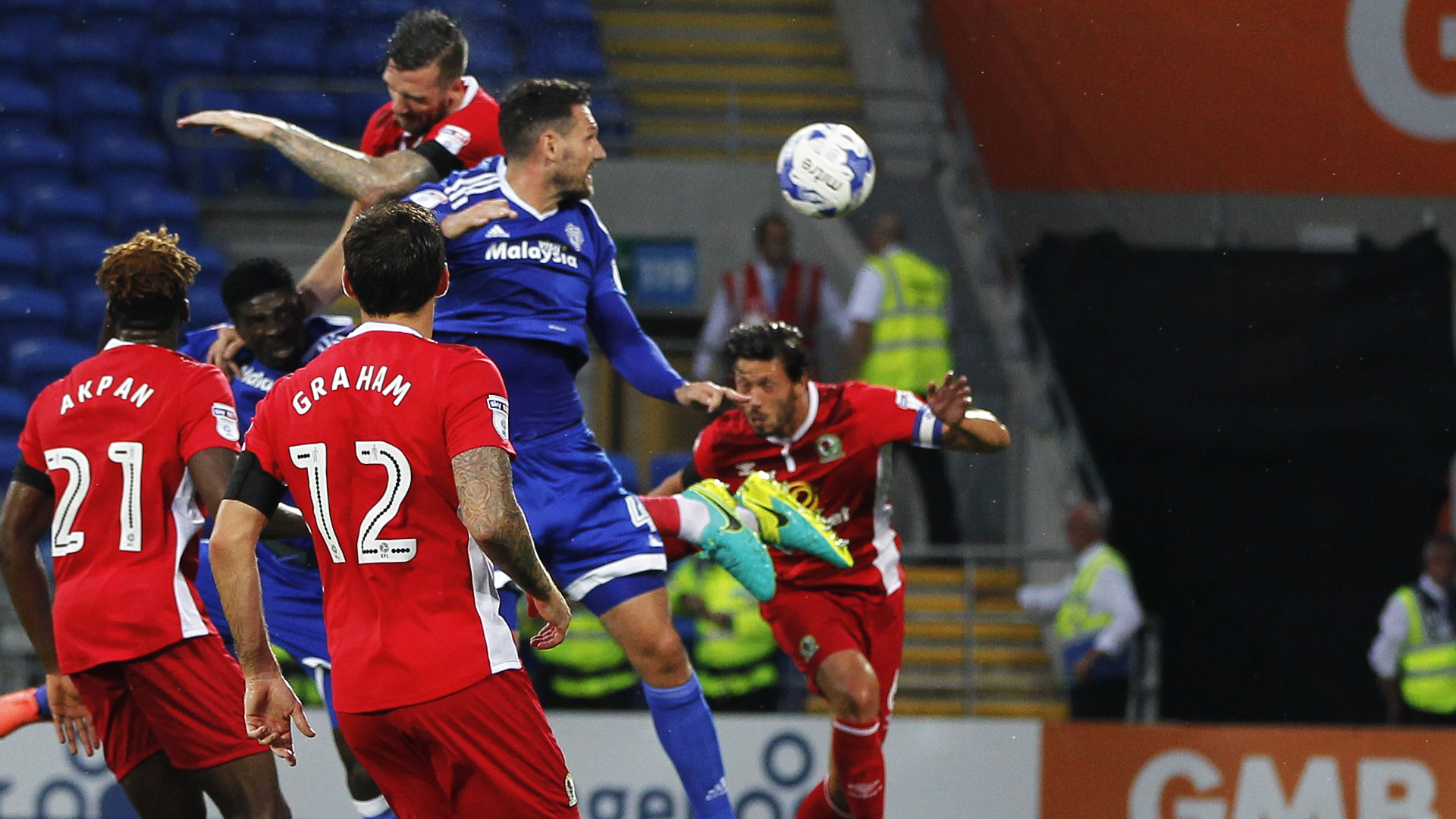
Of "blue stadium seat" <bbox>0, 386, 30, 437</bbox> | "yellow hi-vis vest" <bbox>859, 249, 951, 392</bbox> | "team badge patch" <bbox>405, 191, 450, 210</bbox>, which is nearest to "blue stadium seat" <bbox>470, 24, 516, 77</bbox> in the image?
"yellow hi-vis vest" <bbox>859, 249, 951, 392</bbox>

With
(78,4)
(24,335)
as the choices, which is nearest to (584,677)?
(24,335)

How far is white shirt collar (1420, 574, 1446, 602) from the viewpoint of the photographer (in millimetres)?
10094

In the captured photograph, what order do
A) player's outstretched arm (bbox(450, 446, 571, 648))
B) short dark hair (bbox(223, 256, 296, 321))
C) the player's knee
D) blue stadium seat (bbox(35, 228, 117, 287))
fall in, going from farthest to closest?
blue stadium seat (bbox(35, 228, 117, 287)) < the player's knee < short dark hair (bbox(223, 256, 296, 321)) < player's outstretched arm (bbox(450, 446, 571, 648))

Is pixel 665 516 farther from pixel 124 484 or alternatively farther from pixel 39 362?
pixel 39 362

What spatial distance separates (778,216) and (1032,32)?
2.37 m

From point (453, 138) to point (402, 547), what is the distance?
237 cm

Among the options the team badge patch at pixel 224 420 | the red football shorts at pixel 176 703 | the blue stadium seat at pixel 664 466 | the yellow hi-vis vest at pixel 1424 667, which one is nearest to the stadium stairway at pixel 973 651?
the blue stadium seat at pixel 664 466

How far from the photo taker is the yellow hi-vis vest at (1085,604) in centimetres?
971

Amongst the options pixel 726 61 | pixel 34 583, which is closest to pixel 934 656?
pixel 726 61

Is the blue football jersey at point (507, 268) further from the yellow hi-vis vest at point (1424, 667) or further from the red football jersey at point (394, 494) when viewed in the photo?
the yellow hi-vis vest at point (1424, 667)

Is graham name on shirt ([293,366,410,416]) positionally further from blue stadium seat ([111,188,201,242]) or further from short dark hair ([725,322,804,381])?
blue stadium seat ([111,188,201,242])

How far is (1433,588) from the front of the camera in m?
10.1

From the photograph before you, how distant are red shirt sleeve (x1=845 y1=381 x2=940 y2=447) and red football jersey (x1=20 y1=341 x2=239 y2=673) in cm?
245

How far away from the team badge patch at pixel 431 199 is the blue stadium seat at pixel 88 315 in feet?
18.3
